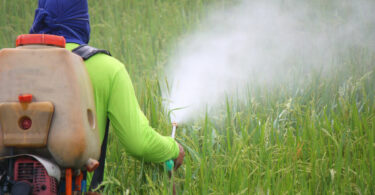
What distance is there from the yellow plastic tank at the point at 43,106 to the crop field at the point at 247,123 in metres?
0.40

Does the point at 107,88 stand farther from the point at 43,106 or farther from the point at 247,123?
the point at 247,123

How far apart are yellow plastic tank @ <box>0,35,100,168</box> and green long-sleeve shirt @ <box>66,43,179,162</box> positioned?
24cm

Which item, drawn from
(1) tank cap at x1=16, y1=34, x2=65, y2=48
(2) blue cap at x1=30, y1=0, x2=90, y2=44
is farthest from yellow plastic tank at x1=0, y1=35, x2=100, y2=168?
(2) blue cap at x1=30, y1=0, x2=90, y2=44

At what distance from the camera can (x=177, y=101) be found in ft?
10.9

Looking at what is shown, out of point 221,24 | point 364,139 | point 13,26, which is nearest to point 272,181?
point 364,139

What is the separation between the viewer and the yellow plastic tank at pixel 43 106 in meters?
1.54

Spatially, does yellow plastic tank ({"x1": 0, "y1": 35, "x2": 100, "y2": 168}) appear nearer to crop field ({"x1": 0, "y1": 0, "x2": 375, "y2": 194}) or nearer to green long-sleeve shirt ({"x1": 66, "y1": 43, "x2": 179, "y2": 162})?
green long-sleeve shirt ({"x1": 66, "y1": 43, "x2": 179, "y2": 162})

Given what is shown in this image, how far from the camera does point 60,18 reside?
1.96 metres

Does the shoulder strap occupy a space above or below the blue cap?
below

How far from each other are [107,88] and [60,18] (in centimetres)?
39

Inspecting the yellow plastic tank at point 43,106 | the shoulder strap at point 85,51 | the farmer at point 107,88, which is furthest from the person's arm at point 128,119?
the yellow plastic tank at point 43,106

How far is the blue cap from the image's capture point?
76.2 inches

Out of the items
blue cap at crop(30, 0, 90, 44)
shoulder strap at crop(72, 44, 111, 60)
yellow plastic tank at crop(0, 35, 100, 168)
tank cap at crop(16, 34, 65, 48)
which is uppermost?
blue cap at crop(30, 0, 90, 44)

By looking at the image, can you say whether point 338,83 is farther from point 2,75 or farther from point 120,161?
point 2,75
